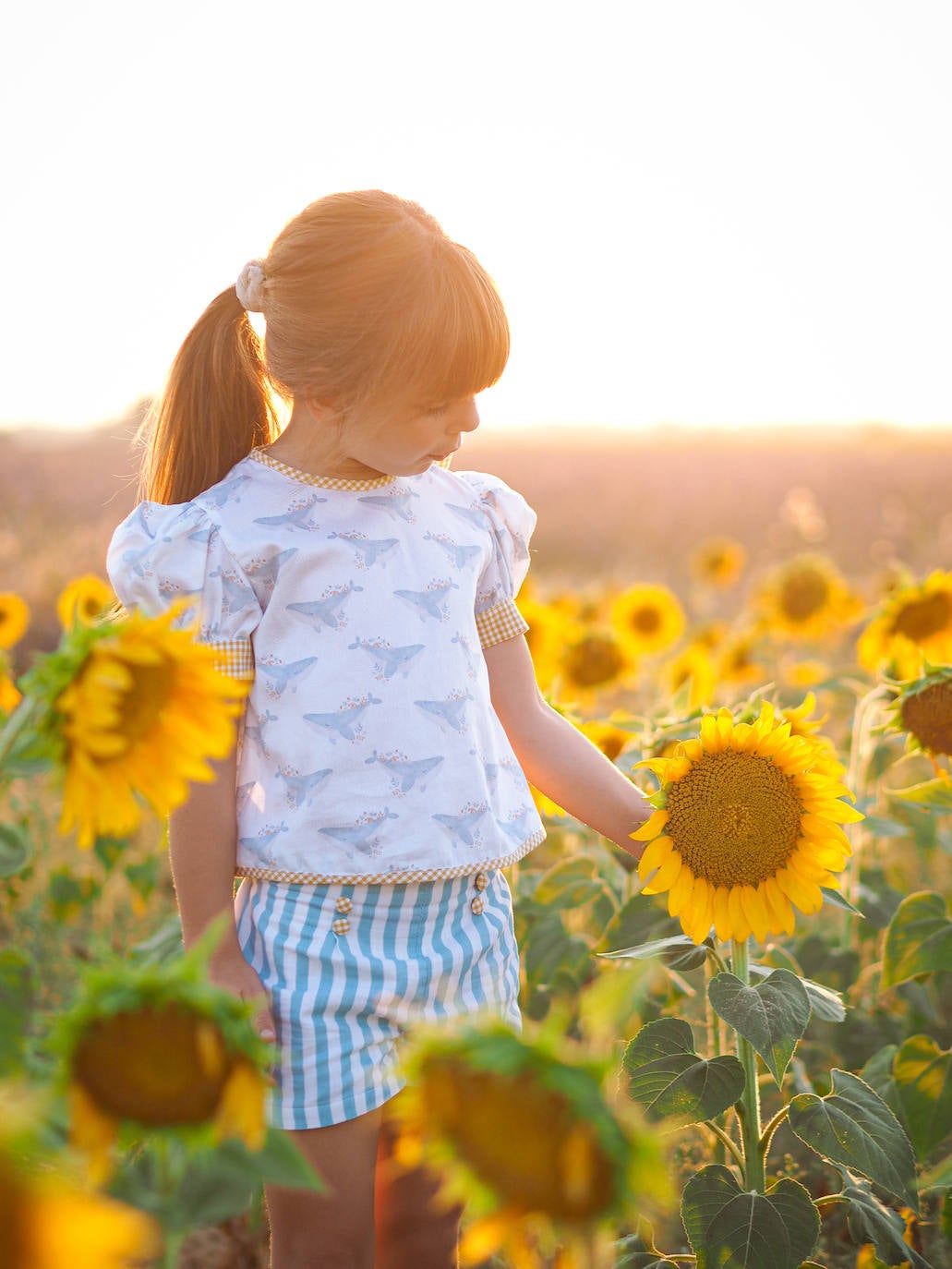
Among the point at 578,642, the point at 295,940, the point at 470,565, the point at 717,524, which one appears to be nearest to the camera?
the point at 295,940

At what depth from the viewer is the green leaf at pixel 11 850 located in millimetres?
955

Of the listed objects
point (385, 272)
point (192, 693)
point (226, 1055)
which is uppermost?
point (385, 272)

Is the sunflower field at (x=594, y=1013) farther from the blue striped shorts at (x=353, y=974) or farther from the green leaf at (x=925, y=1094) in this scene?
the blue striped shorts at (x=353, y=974)

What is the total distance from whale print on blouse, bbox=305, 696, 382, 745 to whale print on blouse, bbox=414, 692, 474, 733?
75 millimetres

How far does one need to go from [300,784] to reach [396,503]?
0.42 m

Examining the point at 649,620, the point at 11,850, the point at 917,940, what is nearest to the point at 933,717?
the point at 917,940

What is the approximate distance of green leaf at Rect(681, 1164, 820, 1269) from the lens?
1266mm

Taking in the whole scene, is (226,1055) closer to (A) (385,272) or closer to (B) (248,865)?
(B) (248,865)

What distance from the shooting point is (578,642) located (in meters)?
3.48

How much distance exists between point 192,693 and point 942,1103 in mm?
1428

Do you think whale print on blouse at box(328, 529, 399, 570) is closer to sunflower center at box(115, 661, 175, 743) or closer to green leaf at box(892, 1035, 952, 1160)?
sunflower center at box(115, 661, 175, 743)

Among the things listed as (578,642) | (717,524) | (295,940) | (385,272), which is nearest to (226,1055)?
(295,940)

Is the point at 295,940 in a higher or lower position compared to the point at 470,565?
lower

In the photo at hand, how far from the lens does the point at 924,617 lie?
2.58 meters
